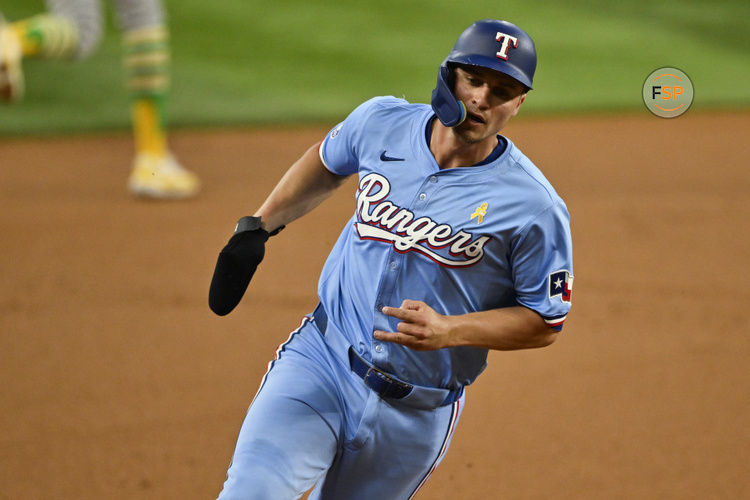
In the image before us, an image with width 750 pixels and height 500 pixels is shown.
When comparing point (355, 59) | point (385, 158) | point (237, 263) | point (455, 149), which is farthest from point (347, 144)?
point (355, 59)

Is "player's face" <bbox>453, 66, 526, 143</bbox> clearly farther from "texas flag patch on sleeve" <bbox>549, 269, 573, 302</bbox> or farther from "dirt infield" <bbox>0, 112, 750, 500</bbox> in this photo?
"dirt infield" <bbox>0, 112, 750, 500</bbox>

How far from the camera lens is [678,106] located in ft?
17.7

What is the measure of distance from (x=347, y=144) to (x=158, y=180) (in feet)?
17.7

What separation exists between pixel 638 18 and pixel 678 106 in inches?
416

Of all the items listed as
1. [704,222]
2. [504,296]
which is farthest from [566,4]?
[504,296]

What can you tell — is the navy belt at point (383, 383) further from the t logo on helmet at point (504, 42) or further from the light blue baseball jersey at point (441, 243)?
the t logo on helmet at point (504, 42)

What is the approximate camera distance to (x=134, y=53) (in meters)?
8.01

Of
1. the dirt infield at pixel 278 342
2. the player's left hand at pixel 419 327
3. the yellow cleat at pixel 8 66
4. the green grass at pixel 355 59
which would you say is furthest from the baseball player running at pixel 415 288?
the green grass at pixel 355 59

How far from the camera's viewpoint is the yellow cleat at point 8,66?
6508 millimetres

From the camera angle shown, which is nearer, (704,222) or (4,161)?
(704,222)

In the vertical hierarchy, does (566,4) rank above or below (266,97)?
above

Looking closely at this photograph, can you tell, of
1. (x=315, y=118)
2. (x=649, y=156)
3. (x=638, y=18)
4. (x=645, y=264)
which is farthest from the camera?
(x=638, y=18)

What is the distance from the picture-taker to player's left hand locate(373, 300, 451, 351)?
2754 mm

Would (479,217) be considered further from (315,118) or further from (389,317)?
(315,118)
